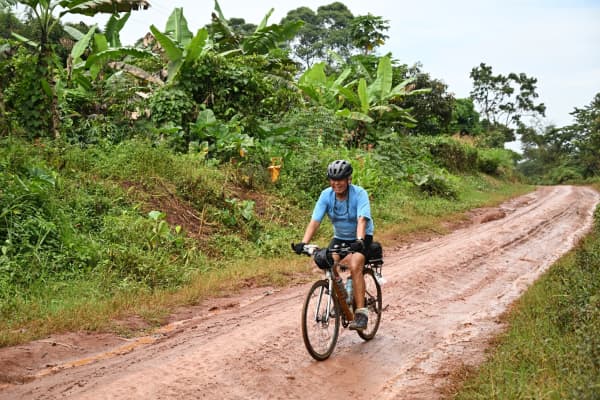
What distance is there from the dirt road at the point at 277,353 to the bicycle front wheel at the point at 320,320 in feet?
0.52

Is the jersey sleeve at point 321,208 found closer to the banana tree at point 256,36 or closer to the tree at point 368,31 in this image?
the banana tree at point 256,36

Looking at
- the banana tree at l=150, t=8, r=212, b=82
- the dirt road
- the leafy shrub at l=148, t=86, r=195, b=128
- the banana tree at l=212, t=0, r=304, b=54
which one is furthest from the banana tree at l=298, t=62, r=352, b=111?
the dirt road

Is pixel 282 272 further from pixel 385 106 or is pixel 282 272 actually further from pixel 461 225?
pixel 385 106

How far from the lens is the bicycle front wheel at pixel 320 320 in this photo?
571cm

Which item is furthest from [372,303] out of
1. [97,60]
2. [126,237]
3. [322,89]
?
[322,89]

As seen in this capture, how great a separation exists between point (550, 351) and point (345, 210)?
2.36 metres

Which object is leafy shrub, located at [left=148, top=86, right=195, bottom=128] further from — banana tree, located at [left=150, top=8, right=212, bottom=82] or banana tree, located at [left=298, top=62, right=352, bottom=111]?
banana tree, located at [left=298, top=62, right=352, bottom=111]

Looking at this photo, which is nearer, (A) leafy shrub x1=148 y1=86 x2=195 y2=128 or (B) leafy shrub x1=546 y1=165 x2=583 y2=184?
(A) leafy shrub x1=148 y1=86 x2=195 y2=128

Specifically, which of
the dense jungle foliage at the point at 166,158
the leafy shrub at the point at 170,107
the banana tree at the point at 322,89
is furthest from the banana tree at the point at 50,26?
the banana tree at the point at 322,89

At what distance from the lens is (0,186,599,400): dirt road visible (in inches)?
201

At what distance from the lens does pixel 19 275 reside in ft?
25.3

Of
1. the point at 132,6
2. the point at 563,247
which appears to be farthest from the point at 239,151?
the point at 563,247

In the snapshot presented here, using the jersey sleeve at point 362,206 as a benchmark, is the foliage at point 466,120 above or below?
above

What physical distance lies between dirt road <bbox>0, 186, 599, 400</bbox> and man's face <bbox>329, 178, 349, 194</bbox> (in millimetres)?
1732
